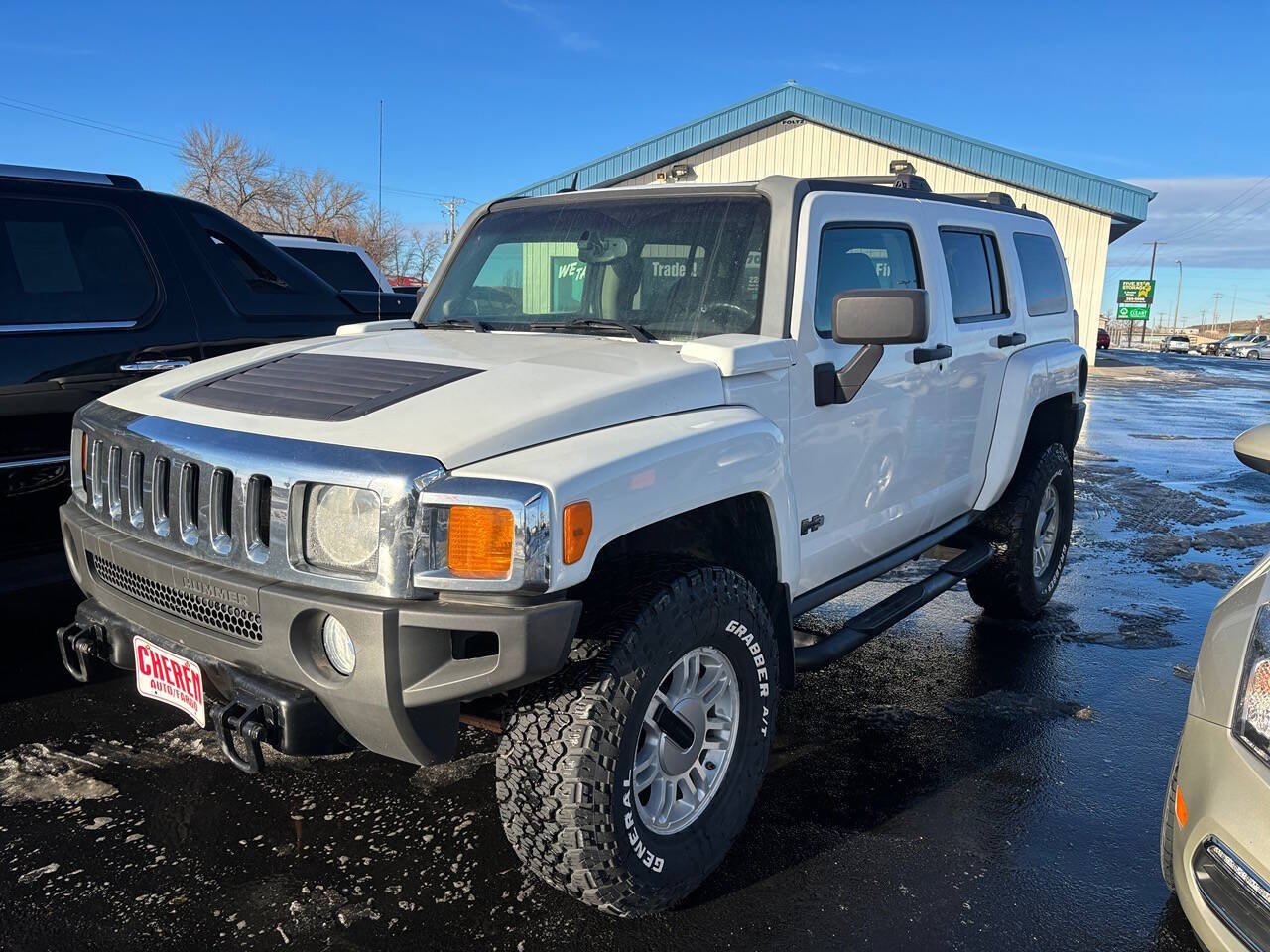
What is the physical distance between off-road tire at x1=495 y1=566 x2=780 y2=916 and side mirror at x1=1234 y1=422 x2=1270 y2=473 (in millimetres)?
1445

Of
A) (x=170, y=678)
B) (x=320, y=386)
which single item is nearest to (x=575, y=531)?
(x=320, y=386)

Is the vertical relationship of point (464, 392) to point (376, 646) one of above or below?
above

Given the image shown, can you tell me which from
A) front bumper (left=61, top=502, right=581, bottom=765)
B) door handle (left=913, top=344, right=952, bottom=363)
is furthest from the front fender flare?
door handle (left=913, top=344, right=952, bottom=363)

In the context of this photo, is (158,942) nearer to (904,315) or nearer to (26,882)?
(26,882)

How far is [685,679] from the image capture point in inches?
108

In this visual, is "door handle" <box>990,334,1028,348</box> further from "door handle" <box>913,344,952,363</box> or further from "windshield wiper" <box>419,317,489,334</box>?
"windshield wiper" <box>419,317,489,334</box>

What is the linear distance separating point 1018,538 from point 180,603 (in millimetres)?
3932

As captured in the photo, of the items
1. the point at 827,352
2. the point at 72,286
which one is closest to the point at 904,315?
the point at 827,352

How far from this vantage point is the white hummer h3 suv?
2213mm

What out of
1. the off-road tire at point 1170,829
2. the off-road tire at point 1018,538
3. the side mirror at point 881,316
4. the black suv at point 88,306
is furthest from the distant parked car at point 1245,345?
the off-road tire at point 1170,829

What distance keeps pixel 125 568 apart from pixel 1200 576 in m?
6.12

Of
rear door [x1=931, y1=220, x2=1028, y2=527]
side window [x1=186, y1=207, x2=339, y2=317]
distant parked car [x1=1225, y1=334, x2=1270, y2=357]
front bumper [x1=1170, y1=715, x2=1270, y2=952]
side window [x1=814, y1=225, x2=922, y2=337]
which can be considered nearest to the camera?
front bumper [x1=1170, y1=715, x2=1270, y2=952]

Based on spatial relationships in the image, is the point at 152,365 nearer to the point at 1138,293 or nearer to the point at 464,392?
the point at 464,392

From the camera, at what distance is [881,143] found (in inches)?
976
